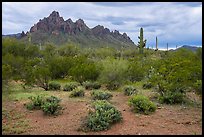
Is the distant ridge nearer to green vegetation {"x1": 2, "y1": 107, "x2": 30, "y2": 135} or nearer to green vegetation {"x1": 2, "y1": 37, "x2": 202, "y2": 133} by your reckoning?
green vegetation {"x1": 2, "y1": 37, "x2": 202, "y2": 133}

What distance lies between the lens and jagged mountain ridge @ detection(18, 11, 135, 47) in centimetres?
9860

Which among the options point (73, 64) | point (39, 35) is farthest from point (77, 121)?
point (39, 35)

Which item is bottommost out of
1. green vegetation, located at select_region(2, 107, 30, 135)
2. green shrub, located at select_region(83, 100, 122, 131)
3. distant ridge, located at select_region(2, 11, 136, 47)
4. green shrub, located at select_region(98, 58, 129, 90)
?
green vegetation, located at select_region(2, 107, 30, 135)

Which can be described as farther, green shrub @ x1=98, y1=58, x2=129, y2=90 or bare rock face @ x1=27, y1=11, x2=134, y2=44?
bare rock face @ x1=27, y1=11, x2=134, y2=44

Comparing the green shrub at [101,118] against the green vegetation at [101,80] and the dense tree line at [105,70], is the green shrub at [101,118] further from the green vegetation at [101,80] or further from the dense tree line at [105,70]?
the dense tree line at [105,70]

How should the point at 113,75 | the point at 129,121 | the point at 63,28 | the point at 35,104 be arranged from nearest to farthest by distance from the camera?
the point at 129,121 → the point at 35,104 → the point at 113,75 → the point at 63,28

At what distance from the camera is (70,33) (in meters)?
106

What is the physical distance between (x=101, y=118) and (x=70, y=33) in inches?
3736

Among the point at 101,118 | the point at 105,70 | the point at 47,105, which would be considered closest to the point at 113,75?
the point at 105,70

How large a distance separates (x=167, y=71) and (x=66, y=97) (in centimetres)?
519

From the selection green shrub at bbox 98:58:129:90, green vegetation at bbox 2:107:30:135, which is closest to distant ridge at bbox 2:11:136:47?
green shrub at bbox 98:58:129:90

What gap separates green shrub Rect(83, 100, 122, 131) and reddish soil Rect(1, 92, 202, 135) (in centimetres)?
21

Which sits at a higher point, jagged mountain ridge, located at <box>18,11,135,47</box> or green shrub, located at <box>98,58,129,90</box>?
jagged mountain ridge, located at <box>18,11,135,47</box>

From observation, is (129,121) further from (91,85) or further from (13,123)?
(91,85)
